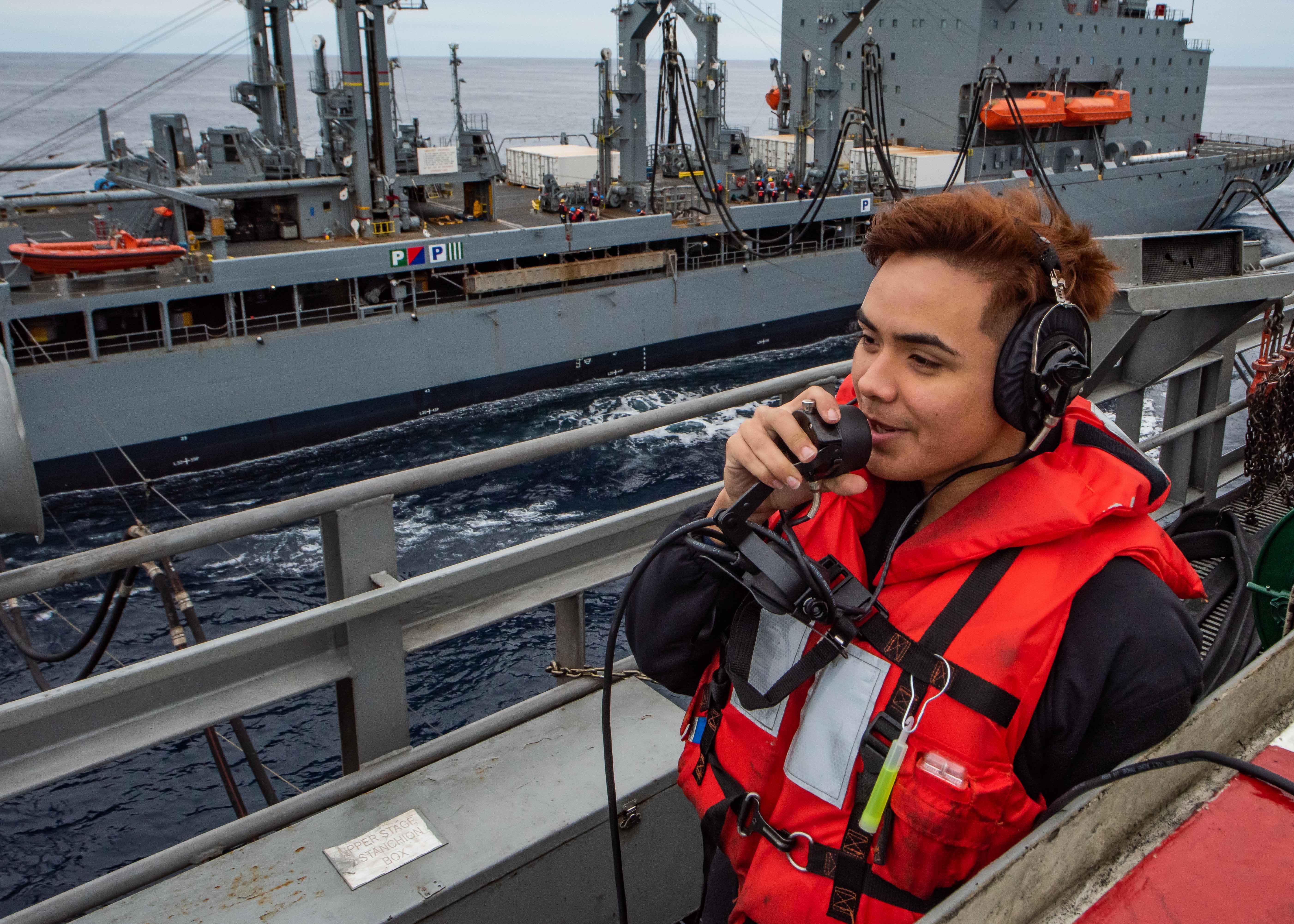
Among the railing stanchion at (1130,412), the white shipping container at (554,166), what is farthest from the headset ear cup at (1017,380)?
the white shipping container at (554,166)

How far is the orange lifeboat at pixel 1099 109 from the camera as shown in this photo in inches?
1059

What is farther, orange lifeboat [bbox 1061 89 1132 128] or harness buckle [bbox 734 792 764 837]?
orange lifeboat [bbox 1061 89 1132 128]

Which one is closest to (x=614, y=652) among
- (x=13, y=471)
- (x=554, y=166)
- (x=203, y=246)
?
(x=13, y=471)

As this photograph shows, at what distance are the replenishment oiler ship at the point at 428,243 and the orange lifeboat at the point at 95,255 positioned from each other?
0.13 ft

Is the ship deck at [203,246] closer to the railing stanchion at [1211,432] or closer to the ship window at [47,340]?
the ship window at [47,340]

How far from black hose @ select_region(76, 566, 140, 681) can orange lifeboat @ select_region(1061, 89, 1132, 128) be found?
95.7 feet

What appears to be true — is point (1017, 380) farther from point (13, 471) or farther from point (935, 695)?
point (13, 471)

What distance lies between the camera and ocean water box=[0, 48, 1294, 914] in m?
7.44

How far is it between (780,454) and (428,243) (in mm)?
16542

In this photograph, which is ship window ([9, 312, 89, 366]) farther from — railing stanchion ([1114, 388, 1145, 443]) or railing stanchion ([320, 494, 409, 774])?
railing stanchion ([1114, 388, 1145, 443])

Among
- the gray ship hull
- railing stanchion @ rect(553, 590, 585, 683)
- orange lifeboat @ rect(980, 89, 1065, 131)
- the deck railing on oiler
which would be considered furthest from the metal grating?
orange lifeboat @ rect(980, 89, 1065, 131)

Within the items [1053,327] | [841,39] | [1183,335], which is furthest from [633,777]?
[841,39]

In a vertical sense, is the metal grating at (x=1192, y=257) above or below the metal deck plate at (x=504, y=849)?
above

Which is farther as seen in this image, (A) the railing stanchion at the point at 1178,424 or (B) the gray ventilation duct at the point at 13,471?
(A) the railing stanchion at the point at 1178,424
